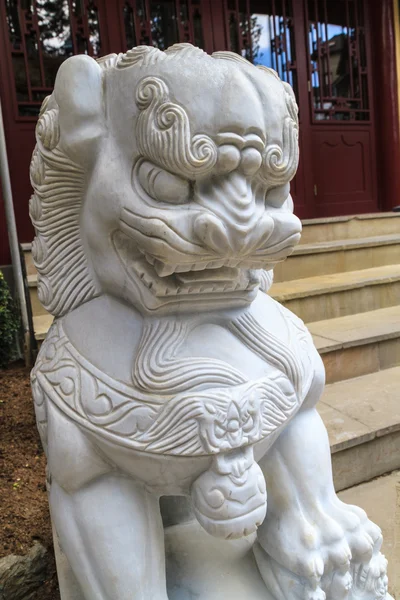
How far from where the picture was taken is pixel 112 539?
2.48 feet

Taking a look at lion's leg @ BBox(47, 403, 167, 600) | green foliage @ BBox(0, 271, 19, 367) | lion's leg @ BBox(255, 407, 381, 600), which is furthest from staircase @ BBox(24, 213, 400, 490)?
lion's leg @ BBox(47, 403, 167, 600)

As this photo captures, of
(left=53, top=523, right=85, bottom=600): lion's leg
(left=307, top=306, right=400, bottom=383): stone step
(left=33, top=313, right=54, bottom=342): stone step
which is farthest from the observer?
(left=307, top=306, right=400, bottom=383): stone step

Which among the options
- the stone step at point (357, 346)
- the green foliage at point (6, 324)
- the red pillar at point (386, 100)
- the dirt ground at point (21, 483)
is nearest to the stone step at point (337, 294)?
the stone step at point (357, 346)

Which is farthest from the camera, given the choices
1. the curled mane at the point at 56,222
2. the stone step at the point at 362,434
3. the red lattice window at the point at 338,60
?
the red lattice window at the point at 338,60

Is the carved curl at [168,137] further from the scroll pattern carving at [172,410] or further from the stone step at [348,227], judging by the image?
the stone step at [348,227]

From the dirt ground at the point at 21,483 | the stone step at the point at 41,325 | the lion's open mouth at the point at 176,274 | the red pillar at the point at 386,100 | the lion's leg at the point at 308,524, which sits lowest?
the dirt ground at the point at 21,483

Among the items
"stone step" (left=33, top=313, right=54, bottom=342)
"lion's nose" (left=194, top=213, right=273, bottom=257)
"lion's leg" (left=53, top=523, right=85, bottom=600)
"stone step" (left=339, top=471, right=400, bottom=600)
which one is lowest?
"stone step" (left=339, top=471, right=400, bottom=600)

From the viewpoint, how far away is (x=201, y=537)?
1015 millimetres

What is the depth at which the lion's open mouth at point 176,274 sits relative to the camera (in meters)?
0.74

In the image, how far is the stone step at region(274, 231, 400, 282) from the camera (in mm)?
2984

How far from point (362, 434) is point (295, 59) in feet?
11.1

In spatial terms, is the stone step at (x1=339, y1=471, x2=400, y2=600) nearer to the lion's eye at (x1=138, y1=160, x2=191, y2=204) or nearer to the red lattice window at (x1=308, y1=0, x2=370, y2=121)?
the lion's eye at (x1=138, y1=160, x2=191, y2=204)

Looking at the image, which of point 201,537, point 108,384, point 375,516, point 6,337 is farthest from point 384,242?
point 108,384

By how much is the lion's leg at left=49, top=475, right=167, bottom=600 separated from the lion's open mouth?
1.07 feet
